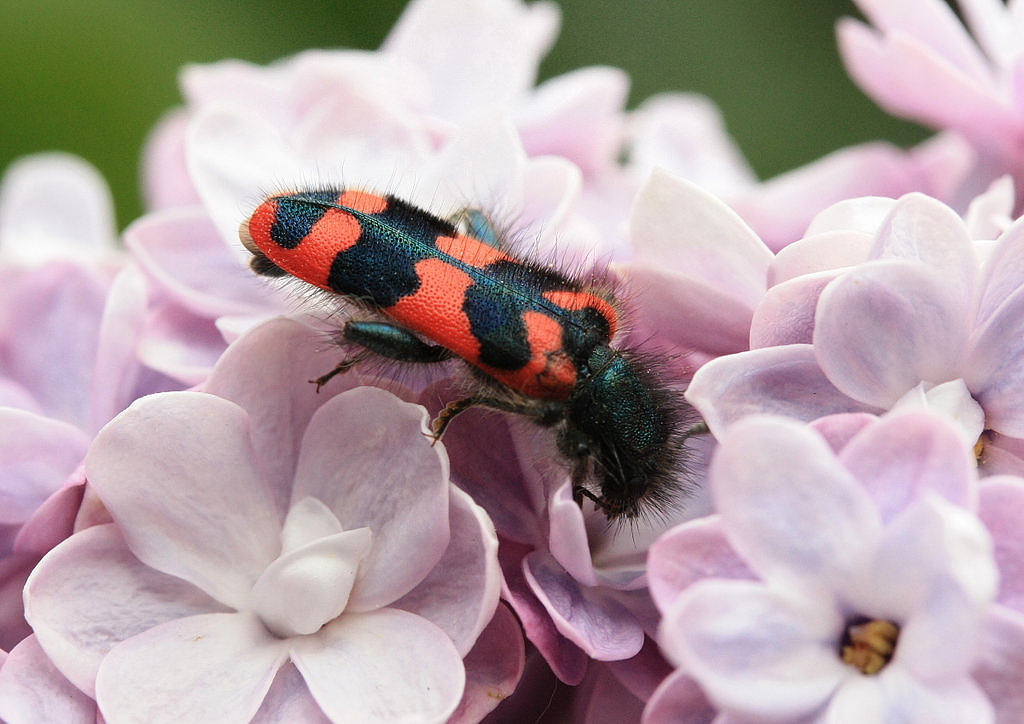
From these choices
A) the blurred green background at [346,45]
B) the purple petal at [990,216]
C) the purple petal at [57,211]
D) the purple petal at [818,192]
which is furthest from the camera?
the blurred green background at [346,45]

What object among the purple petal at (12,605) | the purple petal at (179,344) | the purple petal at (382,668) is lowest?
the purple petal at (12,605)

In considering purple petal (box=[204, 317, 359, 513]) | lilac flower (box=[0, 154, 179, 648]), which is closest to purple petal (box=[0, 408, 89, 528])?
lilac flower (box=[0, 154, 179, 648])

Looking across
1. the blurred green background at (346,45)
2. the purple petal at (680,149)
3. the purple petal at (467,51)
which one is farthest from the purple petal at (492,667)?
the blurred green background at (346,45)

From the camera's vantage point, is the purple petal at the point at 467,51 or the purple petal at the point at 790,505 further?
the purple petal at the point at 467,51

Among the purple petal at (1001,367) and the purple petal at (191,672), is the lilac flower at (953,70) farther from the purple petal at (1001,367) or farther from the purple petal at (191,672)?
the purple petal at (191,672)

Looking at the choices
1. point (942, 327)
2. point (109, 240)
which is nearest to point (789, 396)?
point (942, 327)

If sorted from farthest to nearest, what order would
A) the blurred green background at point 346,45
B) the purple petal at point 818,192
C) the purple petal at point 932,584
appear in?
1. the blurred green background at point 346,45
2. the purple petal at point 818,192
3. the purple petal at point 932,584

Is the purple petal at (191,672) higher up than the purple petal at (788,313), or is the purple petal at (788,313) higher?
the purple petal at (788,313)

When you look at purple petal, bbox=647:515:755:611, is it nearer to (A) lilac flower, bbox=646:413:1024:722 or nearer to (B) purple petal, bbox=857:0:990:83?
(A) lilac flower, bbox=646:413:1024:722

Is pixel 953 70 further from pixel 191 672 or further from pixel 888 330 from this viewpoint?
pixel 191 672
